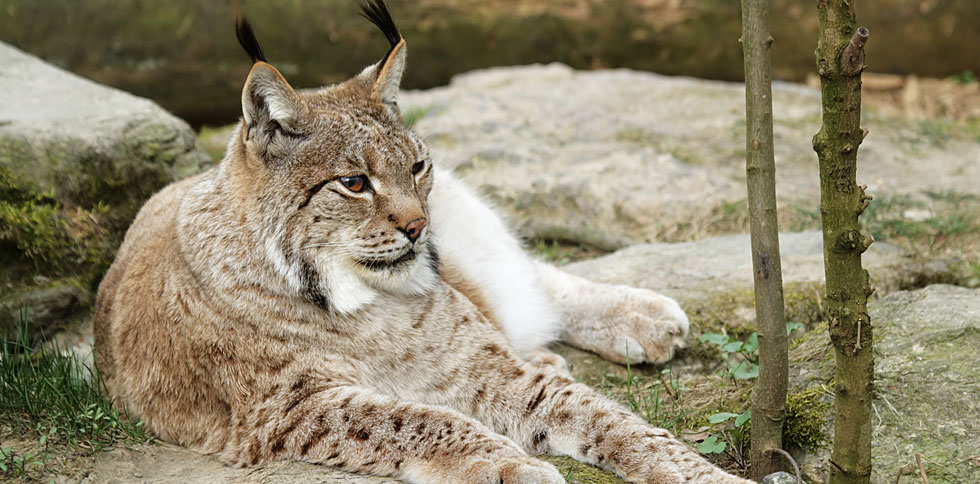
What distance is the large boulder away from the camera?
434 centimetres

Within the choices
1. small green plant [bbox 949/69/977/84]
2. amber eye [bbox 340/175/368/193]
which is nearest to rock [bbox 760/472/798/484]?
amber eye [bbox 340/175/368/193]

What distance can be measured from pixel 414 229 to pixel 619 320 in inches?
52.6

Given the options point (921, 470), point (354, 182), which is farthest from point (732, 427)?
point (354, 182)

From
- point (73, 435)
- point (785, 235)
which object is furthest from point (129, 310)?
point (785, 235)

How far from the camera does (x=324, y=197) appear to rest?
3.24m

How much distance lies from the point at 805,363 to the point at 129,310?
2589mm

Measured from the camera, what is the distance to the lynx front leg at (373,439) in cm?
296

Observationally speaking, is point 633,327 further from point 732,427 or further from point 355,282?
point 355,282

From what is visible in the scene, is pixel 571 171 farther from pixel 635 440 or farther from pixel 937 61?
pixel 937 61

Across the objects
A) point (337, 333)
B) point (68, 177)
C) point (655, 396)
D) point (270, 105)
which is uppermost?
point (270, 105)

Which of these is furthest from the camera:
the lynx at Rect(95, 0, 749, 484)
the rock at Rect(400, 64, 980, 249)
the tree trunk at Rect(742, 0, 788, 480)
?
the rock at Rect(400, 64, 980, 249)

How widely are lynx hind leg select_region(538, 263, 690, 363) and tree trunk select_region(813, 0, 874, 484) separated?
1.34m

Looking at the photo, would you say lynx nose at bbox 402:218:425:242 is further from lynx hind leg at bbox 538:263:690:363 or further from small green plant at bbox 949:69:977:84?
small green plant at bbox 949:69:977:84

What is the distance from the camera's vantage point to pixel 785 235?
16.6ft
